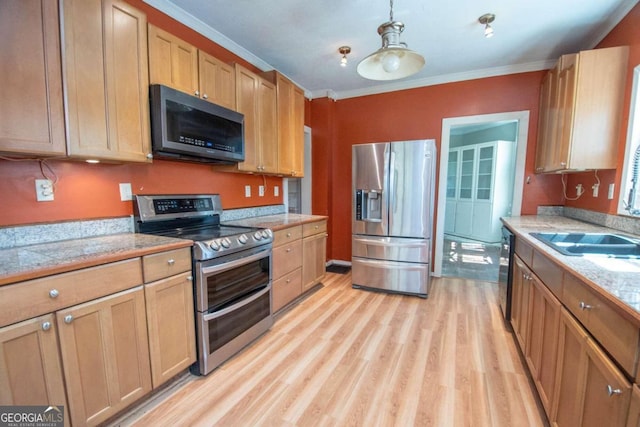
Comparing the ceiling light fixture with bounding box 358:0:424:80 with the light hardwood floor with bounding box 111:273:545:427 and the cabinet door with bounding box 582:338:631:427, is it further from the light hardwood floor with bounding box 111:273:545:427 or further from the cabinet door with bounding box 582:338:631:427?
the light hardwood floor with bounding box 111:273:545:427

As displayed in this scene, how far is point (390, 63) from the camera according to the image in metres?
1.51

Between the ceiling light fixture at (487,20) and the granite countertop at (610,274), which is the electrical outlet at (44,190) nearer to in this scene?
the granite countertop at (610,274)

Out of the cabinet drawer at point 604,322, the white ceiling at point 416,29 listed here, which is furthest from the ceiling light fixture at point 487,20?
the cabinet drawer at point 604,322

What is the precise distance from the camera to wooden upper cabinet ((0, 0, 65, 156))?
1176 millimetres

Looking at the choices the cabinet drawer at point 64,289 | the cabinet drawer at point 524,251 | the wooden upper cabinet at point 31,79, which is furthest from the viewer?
the cabinet drawer at point 524,251

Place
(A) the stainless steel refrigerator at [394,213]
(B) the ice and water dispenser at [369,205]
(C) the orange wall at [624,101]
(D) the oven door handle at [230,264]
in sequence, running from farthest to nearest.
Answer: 1. (B) the ice and water dispenser at [369,205]
2. (A) the stainless steel refrigerator at [394,213]
3. (C) the orange wall at [624,101]
4. (D) the oven door handle at [230,264]

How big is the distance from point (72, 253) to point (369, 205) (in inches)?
99.7

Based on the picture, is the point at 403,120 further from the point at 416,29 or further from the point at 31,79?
the point at 31,79

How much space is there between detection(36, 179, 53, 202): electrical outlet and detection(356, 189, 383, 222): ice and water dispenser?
8.33 ft

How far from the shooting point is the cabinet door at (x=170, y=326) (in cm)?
148

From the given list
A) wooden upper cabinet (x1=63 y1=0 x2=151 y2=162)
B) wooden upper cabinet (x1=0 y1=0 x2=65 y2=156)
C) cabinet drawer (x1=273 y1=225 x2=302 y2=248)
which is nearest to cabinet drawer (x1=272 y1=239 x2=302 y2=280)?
cabinet drawer (x1=273 y1=225 x2=302 y2=248)

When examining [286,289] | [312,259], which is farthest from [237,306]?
[312,259]

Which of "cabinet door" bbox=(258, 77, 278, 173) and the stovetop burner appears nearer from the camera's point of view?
the stovetop burner

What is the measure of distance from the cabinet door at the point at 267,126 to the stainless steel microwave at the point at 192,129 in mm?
320
